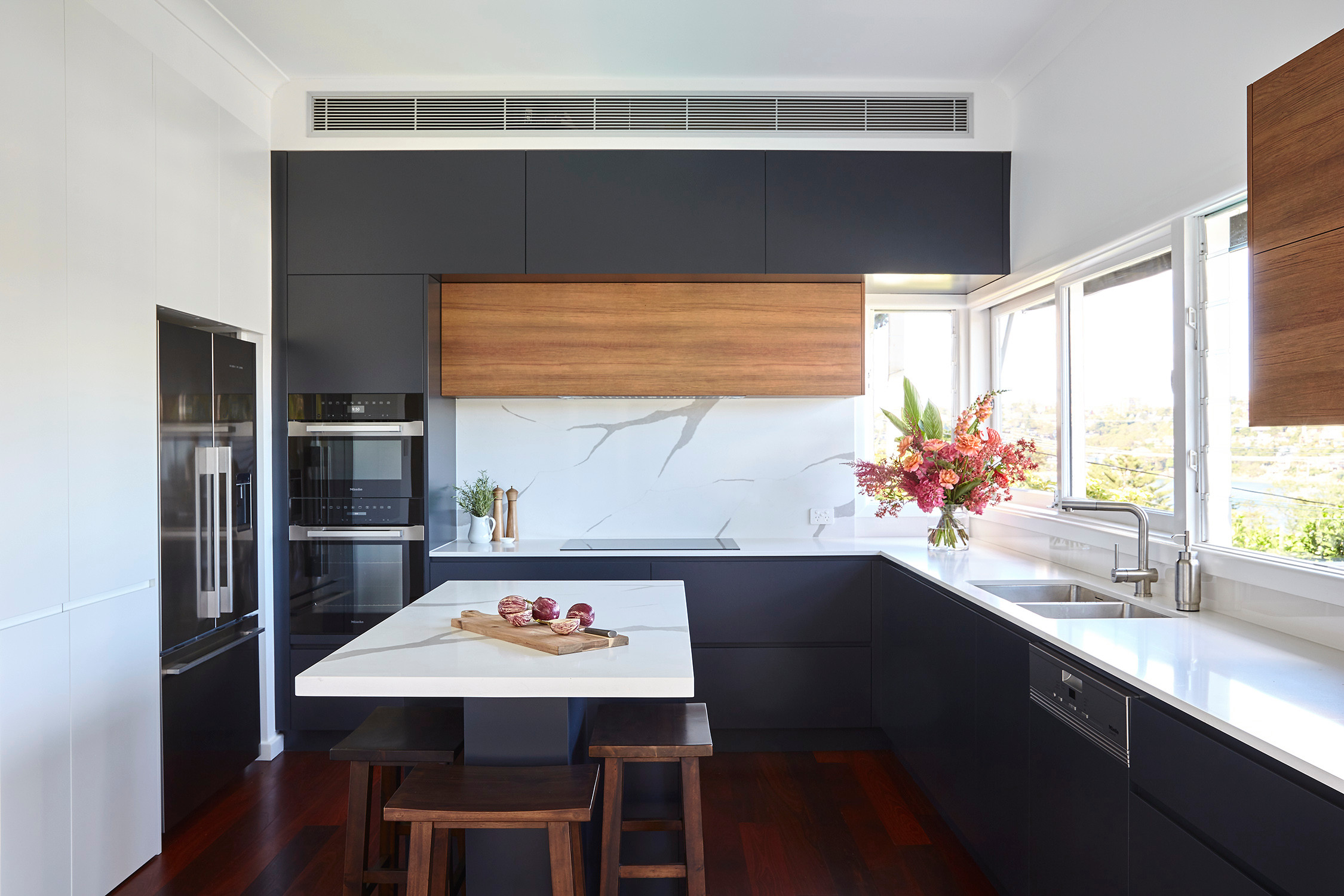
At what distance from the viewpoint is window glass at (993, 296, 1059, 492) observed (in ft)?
10.5

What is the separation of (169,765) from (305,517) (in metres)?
1.08

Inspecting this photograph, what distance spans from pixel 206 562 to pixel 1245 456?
330cm

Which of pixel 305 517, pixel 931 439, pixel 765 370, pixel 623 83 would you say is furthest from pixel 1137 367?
pixel 305 517

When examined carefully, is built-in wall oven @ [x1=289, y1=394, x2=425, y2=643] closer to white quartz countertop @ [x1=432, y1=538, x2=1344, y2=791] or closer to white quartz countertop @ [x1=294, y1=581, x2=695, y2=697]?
white quartz countertop @ [x1=294, y1=581, x2=695, y2=697]

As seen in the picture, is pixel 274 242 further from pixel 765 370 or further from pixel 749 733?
pixel 749 733

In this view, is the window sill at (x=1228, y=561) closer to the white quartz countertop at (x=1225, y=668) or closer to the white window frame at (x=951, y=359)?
the white quartz countertop at (x=1225, y=668)

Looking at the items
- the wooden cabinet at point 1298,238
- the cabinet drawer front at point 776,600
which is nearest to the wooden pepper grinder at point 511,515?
the cabinet drawer front at point 776,600

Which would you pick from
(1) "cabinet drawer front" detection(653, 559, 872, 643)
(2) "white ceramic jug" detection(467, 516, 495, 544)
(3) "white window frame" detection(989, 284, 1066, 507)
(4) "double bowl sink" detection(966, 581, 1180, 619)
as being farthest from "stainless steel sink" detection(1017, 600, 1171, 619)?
(2) "white ceramic jug" detection(467, 516, 495, 544)

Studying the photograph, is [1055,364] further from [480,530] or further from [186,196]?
[186,196]

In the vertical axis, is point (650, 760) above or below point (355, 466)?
below

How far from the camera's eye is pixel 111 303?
89.5 inches

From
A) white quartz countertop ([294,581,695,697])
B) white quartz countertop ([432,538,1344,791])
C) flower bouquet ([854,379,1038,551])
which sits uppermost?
flower bouquet ([854,379,1038,551])

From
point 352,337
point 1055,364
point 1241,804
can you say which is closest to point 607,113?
point 352,337

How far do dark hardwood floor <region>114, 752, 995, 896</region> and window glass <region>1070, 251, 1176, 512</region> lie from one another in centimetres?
133
